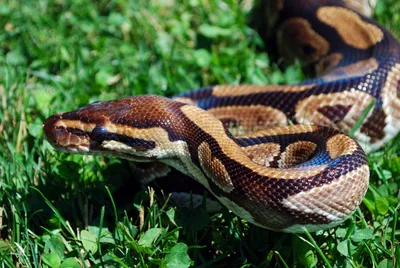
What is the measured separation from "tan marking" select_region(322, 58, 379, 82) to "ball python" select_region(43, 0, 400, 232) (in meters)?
0.01

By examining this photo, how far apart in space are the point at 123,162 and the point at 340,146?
2.15 metres

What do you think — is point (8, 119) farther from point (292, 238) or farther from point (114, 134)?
point (292, 238)

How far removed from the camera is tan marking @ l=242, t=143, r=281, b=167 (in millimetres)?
4828

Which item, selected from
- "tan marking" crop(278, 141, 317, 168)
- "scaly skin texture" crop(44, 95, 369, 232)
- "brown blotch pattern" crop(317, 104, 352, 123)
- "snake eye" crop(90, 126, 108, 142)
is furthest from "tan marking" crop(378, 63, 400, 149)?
"snake eye" crop(90, 126, 108, 142)

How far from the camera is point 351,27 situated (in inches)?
266

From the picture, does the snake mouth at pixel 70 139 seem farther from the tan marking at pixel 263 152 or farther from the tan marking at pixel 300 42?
the tan marking at pixel 300 42

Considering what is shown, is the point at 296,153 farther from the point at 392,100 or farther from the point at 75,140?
the point at 75,140

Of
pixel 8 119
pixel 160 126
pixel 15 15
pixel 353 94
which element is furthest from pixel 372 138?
pixel 15 15

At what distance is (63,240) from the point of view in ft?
14.9

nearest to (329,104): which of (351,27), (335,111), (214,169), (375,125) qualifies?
(335,111)

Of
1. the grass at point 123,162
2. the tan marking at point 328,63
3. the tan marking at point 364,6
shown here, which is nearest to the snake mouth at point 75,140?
the grass at point 123,162

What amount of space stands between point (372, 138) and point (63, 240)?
127 inches

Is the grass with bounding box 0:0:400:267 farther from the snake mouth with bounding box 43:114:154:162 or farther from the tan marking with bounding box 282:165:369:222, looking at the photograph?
the snake mouth with bounding box 43:114:154:162

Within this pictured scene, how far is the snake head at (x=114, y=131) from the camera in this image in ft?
15.3
